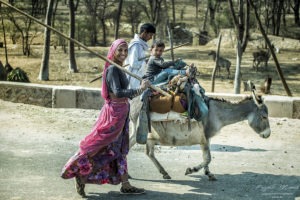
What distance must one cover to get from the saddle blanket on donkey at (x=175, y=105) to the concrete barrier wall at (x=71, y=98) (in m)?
4.28

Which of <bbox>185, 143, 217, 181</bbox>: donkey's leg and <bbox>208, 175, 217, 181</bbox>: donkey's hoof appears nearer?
<bbox>185, 143, 217, 181</bbox>: donkey's leg

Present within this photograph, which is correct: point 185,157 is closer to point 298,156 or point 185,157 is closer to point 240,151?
point 240,151

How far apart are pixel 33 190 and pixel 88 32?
107ft

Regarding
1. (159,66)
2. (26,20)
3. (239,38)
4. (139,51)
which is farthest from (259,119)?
(26,20)

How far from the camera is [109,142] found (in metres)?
6.89

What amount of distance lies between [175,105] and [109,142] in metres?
1.25

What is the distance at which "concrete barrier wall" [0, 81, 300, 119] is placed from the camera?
11.9 meters

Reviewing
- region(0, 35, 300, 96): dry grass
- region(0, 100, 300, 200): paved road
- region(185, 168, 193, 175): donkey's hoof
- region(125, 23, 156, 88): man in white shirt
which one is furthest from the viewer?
region(0, 35, 300, 96): dry grass

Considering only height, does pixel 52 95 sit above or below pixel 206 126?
below

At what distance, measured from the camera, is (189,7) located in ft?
209

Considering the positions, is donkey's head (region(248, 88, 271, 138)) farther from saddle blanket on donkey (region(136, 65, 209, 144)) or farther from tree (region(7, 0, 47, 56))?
tree (region(7, 0, 47, 56))

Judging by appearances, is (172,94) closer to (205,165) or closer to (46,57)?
(205,165)

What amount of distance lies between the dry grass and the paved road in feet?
38.1

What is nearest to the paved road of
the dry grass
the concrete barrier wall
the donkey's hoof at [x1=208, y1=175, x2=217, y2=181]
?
the donkey's hoof at [x1=208, y1=175, x2=217, y2=181]
